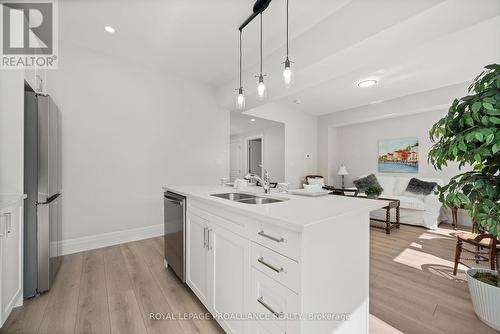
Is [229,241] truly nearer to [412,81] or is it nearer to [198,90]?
[198,90]

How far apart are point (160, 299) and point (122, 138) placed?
2357 mm

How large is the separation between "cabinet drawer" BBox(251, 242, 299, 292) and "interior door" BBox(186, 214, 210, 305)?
22.8 inches

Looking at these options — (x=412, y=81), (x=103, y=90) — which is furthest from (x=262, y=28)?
(x=412, y=81)

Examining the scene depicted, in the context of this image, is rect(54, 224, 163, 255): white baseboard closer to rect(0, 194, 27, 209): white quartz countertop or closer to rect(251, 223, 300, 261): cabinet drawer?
rect(0, 194, 27, 209): white quartz countertop

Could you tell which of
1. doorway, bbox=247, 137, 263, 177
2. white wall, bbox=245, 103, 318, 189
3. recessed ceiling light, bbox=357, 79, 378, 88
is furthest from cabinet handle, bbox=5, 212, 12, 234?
doorway, bbox=247, 137, 263, 177

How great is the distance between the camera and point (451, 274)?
7.23 feet

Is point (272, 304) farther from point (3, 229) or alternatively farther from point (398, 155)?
point (398, 155)

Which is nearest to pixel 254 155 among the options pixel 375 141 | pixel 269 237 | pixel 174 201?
pixel 375 141

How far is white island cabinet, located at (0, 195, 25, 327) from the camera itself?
1.40 meters


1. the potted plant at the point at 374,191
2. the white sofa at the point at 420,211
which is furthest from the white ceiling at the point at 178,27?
the white sofa at the point at 420,211

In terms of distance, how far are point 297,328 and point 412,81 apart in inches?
178

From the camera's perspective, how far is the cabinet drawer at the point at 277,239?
94cm

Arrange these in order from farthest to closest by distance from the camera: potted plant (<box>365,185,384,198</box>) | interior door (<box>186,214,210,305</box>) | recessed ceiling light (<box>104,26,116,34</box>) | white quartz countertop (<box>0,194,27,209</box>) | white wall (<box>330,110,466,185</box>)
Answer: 1. white wall (<box>330,110,466,185</box>)
2. potted plant (<box>365,185,384,198</box>)
3. recessed ceiling light (<box>104,26,116,34</box>)
4. interior door (<box>186,214,210,305</box>)
5. white quartz countertop (<box>0,194,27,209</box>)

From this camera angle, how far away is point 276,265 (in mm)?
1035
